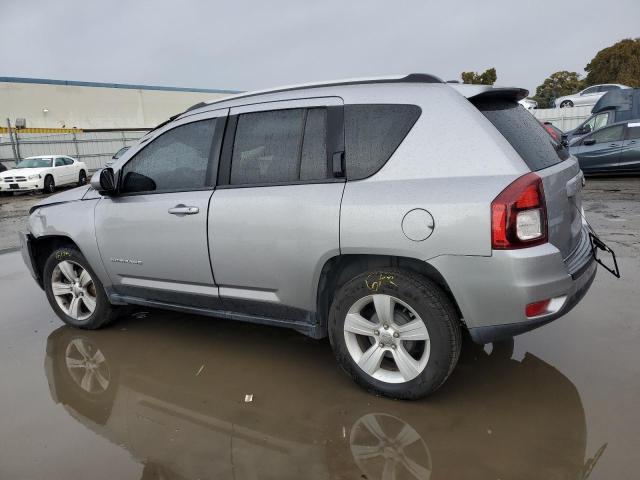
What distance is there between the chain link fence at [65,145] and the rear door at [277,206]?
21491 millimetres

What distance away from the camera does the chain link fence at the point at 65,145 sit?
23.5 meters

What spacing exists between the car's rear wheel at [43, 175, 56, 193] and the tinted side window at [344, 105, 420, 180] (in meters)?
17.6

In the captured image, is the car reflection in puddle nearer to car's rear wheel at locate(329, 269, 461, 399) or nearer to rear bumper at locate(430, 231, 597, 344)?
car's rear wheel at locate(329, 269, 461, 399)

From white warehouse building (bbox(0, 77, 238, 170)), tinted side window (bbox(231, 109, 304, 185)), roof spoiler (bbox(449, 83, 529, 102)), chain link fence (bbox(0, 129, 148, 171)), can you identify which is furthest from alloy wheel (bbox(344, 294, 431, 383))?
white warehouse building (bbox(0, 77, 238, 170))

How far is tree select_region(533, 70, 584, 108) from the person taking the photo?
57188mm

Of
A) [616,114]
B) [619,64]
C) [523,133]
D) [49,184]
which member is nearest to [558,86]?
[619,64]

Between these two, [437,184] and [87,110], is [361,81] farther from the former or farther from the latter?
[87,110]

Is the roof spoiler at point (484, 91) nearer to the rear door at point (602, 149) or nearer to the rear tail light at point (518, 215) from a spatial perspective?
the rear tail light at point (518, 215)

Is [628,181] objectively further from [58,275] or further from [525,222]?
[58,275]

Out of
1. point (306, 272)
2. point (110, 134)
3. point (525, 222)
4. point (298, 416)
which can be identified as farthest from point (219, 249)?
point (110, 134)

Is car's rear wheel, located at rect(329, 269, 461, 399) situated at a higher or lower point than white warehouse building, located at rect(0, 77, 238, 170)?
lower

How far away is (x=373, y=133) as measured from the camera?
2.96m

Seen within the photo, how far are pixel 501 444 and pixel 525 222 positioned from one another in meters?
1.11

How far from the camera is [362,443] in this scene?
8.52 feet
